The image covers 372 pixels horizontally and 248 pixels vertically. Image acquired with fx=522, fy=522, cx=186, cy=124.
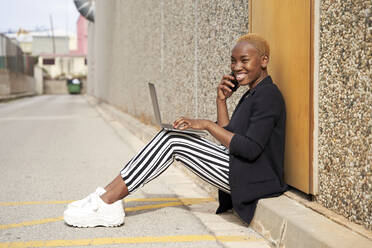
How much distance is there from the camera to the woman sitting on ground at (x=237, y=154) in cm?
315

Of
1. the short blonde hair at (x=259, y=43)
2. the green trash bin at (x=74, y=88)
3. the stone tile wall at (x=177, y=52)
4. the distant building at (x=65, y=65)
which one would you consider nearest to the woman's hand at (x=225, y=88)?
the short blonde hair at (x=259, y=43)

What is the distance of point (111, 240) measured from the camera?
10.6 ft

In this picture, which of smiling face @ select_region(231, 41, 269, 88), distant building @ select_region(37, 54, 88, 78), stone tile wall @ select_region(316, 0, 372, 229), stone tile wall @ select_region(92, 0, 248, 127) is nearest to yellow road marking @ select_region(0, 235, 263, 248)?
stone tile wall @ select_region(316, 0, 372, 229)

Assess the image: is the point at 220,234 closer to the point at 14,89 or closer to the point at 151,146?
the point at 151,146

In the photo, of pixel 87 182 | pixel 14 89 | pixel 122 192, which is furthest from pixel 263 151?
pixel 14 89

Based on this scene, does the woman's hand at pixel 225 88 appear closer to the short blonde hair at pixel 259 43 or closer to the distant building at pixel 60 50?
the short blonde hair at pixel 259 43

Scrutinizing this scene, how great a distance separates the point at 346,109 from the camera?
8.79 feet

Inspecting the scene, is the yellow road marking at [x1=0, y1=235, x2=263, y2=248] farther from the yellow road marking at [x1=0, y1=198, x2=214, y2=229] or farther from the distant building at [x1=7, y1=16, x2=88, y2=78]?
the distant building at [x1=7, y1=16, x2=88, y2=78]

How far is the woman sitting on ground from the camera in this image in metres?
3.15

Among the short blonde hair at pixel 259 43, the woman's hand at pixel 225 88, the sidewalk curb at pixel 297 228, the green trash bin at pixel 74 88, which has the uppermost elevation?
the short blonde hair at pixel 259 43

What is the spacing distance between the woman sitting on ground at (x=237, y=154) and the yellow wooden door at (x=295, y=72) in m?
0.09

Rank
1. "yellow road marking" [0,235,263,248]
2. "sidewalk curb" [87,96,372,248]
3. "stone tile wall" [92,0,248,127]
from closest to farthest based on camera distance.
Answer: "sidewalk curb" [87,96,372,248]
"yellow road marking" [0,235,263,248]
"stone tile wall" [92,0,248,127]

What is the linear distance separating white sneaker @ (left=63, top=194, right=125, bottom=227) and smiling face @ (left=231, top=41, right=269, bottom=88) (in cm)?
116

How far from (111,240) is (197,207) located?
1.04 m
